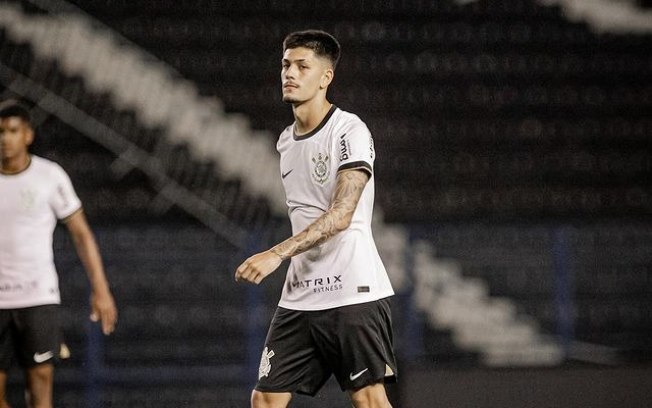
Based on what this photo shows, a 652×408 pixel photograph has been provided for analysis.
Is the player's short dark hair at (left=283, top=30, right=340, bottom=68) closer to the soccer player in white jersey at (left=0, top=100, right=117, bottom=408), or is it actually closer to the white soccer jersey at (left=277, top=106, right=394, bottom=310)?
the white soccer jersey at (left=277, top=106, right=394, bottom=310)

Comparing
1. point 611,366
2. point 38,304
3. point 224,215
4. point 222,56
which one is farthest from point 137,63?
point 611,366

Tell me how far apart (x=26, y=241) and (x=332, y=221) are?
224 centimetres

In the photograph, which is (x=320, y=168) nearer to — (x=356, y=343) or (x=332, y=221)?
(x=332, y=221)

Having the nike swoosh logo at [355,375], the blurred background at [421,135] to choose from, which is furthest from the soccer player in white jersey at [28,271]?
the blurred background at [421,135]

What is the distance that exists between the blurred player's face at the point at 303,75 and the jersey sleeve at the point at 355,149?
0.22m

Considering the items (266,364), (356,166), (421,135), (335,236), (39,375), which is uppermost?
(421,135)

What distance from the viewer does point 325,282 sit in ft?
12.8

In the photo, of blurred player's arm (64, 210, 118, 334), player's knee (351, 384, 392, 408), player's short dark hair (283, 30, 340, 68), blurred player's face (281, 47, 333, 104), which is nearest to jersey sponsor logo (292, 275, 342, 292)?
player's knee (351, 384, 392, 408)

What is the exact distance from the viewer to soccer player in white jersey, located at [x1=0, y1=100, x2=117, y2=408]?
5.32 metres

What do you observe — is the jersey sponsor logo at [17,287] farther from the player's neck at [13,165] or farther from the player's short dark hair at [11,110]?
the player's short dark hair at [11,110]

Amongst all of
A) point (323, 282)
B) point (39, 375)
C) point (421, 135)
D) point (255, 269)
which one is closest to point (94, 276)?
point (39, 375)

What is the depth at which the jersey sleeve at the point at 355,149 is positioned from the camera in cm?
379

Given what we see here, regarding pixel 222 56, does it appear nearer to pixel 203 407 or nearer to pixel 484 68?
pixel 484 68

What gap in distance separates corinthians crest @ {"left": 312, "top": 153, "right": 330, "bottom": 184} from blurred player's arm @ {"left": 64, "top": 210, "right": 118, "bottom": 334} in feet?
5.79
